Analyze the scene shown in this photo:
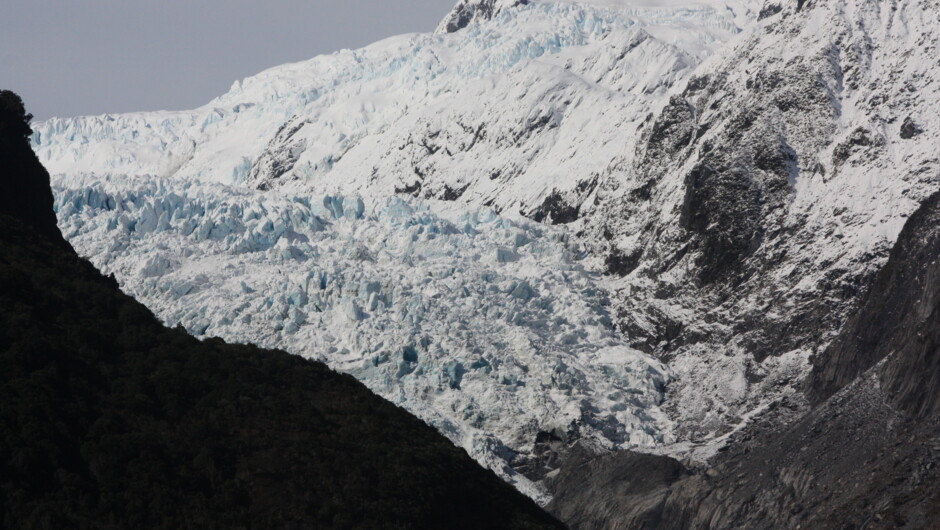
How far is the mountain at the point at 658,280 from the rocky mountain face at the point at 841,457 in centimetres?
29

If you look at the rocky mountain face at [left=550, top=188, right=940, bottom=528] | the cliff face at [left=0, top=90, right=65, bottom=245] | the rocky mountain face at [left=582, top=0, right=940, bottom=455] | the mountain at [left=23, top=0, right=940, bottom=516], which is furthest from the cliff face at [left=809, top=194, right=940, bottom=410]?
the cliff face at [left=0, top=90, right=65, bottom=245]

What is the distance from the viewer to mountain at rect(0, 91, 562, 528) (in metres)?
61.4

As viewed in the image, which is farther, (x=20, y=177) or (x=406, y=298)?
(x=406, y=298)

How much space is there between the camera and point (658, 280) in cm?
17250

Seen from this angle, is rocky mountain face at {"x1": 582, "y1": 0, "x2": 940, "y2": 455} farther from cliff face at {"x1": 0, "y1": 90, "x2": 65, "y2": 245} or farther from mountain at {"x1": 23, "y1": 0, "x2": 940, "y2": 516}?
cliff face at {"x1": 0, "y1": 90, "x2": 65, "y2": 245}

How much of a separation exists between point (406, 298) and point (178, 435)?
88.6 metres

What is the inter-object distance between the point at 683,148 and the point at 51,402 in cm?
12396

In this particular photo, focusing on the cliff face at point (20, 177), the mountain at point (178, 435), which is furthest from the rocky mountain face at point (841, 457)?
the cliff face at point (20, 177)

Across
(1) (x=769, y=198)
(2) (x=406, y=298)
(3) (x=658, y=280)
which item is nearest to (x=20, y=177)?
(2) (x=406, y=298)

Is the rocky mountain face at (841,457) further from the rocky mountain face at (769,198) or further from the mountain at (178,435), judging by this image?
the mountain at (178,435)

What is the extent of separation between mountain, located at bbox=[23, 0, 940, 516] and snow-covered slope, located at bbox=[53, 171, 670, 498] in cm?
26

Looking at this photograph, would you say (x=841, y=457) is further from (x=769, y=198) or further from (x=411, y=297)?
(x=769, y=198)

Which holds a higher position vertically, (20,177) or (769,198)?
(769,198)

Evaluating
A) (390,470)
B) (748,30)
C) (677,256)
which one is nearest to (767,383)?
(677,256)
